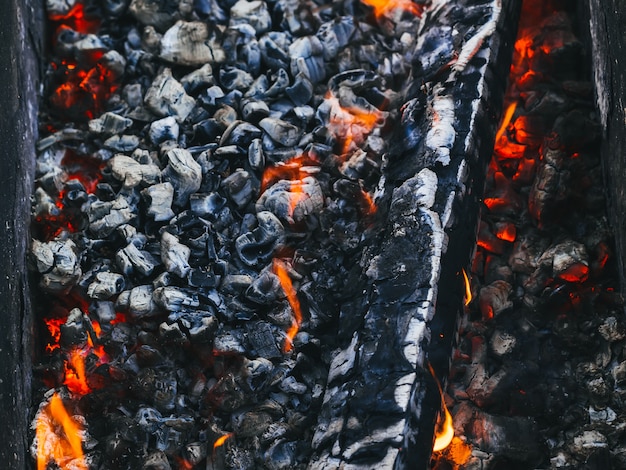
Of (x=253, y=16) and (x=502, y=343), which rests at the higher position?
(x=253, y=16)

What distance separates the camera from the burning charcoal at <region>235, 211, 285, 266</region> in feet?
11.1

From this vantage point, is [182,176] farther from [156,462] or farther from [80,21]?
[80,21]

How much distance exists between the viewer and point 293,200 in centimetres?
346


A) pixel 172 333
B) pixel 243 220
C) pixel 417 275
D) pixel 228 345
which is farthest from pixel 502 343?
pixel 172 333

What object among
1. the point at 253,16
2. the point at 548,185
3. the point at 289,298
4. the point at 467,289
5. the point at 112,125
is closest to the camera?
the point at 467,289

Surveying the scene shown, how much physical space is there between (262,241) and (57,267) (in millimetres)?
816

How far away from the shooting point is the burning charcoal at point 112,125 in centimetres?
378

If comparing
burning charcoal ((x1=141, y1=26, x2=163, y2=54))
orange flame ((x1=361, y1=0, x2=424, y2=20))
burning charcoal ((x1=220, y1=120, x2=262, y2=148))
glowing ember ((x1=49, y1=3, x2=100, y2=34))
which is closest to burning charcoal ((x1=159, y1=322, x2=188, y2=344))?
burning charcoal ((x1=220, y1=120, x2=262, y2=148))

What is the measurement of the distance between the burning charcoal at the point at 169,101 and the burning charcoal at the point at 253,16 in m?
0.47

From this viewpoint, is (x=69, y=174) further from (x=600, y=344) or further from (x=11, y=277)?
(x=600, y=344)

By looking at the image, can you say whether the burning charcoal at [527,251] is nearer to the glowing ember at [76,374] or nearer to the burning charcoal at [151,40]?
the glowing ember at [76,374]

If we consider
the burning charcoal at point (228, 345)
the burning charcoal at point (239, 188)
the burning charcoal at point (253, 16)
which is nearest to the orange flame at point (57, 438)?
the burning charcoal at point (228, 345)

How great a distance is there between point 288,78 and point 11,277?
5.08 feet

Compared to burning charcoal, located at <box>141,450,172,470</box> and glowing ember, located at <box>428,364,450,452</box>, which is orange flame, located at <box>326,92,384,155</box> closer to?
glowing ember, located at <box>428,364,450,452</box>
